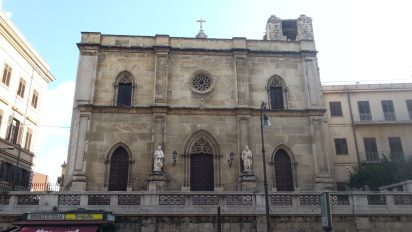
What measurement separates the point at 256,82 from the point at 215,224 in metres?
12.1

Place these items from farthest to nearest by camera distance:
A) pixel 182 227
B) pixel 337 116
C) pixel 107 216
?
pixel 337 116, pixel 182 227, pixel 107 216

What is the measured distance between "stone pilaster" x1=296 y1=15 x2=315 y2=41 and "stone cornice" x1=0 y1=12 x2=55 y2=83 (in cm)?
2288

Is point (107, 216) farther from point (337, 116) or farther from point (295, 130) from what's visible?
point (337, 116)

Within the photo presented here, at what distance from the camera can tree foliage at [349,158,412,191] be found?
84.1 ft

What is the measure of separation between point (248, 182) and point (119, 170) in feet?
27.4

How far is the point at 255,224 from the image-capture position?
60.0 feet

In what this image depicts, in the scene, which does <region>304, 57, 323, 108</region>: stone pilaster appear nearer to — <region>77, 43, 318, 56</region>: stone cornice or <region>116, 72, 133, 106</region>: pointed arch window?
<region>77, 43, 318, 56</region>: stone cornice

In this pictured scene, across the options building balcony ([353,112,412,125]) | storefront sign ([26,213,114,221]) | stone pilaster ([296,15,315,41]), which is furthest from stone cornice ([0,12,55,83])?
building balcony ([353,112,412,125])

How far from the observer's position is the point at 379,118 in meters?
33.4

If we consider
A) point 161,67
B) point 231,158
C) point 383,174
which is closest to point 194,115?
point 231,158

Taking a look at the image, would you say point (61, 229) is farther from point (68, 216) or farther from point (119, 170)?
point (119, 170)

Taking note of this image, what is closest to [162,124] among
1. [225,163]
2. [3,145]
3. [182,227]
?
[225,163]

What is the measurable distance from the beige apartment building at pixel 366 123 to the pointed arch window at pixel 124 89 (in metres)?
17.9

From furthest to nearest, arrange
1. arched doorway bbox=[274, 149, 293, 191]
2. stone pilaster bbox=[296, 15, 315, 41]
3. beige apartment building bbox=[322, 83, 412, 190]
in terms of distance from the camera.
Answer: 1. beige apartment building bbox=[322, 83, 412, 190]
2. stone pilaster bbox=[296, 15, 315, 41]
3. arched doorway bbox=[274, 149, 293, 191]
